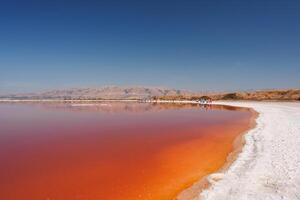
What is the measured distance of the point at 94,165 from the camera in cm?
1202

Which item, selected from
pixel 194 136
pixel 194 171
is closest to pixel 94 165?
pixel 194 171

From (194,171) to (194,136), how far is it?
891cm

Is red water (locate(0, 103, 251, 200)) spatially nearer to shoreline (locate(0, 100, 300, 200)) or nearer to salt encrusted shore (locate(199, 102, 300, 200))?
shoreline (locate(0, 100, 300, 200))

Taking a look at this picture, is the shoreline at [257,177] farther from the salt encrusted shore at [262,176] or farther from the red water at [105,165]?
the red water at [105,165]

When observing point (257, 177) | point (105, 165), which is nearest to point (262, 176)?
point (257, 177)

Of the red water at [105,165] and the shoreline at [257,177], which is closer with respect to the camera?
the shoreline at [257,177]

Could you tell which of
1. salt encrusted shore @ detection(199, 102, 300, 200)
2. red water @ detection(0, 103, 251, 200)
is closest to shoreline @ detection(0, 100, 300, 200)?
salt encrusted shore @ detection(199, 102, 300, 200)

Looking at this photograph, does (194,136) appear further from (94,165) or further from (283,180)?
(283,180)

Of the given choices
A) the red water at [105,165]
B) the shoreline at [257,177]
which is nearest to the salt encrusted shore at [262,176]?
the shoreline at [257,177]

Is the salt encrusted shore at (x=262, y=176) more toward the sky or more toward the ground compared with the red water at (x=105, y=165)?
more toward the sky

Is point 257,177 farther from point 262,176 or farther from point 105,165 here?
point 105,165

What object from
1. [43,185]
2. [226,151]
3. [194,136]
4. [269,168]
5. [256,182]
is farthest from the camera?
[194,136]

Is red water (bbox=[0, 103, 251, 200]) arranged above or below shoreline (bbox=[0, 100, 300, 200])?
below

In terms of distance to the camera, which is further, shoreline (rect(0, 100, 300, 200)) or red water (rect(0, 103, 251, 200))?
red water (rect(0, 103, 251, 200))
